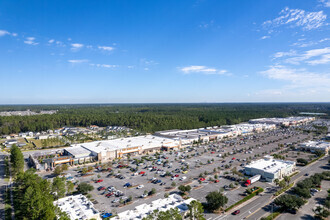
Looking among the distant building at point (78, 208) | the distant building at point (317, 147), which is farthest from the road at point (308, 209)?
the distant building at point (317, 147)

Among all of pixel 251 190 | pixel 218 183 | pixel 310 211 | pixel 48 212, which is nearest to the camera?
pixel 48 212

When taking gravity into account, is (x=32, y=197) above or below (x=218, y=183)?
above

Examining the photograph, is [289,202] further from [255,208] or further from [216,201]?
[216,201]

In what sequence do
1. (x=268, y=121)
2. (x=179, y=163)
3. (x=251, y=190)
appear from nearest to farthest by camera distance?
(x=251, y=190)
(x=179, y=163)
(x=268, y=121)

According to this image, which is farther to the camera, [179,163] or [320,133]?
[320,133]

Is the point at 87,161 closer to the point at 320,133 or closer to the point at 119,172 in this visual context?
the point at 119,172

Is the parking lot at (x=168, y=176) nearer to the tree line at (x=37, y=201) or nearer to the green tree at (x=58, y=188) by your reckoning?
the green tree at (x=58, y=188)

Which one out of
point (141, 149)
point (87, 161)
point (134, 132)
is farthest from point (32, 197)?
point (134, 132)
